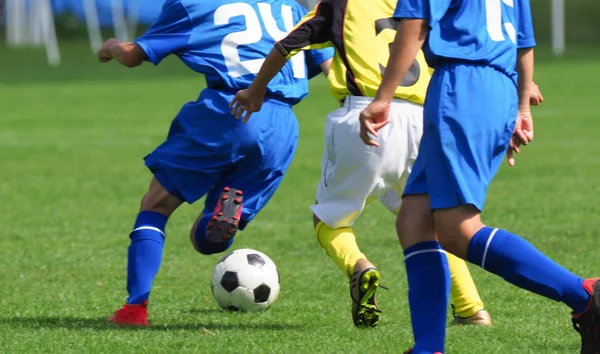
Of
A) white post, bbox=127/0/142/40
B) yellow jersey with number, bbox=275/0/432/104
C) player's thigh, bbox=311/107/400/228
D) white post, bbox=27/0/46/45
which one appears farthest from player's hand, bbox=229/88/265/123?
white post, bbox=27/0/46/45

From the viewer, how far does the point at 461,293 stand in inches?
213

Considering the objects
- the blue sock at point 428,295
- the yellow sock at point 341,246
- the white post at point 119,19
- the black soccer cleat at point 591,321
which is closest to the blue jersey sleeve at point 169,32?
the yellow sock at point 341,246

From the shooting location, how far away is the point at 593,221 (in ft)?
28.8

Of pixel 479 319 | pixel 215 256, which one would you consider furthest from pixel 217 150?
pixel 215 256

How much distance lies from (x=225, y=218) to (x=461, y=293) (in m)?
1.20

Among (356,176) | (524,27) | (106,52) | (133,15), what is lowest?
(133,15)

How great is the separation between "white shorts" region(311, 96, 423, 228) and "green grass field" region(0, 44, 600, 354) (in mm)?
645

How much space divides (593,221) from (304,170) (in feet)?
14.6

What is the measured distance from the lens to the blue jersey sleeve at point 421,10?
4012mm

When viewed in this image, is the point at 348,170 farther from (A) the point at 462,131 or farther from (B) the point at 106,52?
(A) the point at 462,131

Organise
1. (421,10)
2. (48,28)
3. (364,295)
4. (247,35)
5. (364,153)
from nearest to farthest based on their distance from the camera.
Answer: (421,10) → (364,295) → (364,153) → (247,35) → (48,28)

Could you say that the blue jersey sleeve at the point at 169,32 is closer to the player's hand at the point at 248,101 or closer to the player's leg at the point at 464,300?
the player's hand at the point at 248,101

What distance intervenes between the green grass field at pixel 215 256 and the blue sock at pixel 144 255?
0.21 m

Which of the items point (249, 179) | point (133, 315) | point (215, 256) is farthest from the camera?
point (215, 256)
